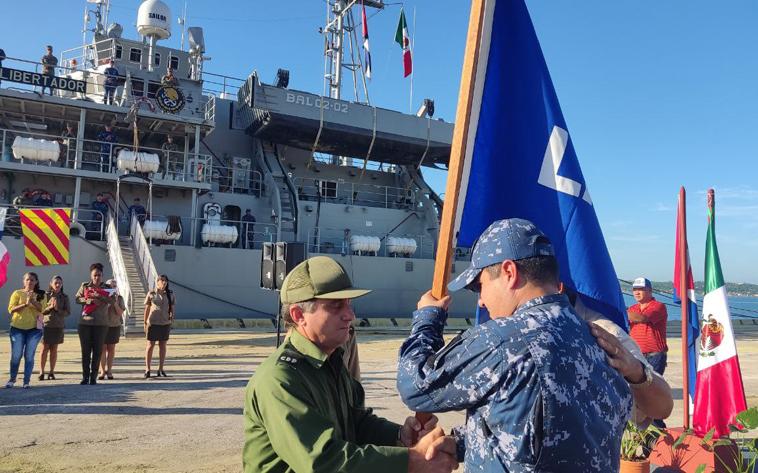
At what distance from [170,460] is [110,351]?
4200 mm

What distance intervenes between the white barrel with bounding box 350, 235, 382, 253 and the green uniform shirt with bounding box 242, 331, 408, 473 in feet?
57.5

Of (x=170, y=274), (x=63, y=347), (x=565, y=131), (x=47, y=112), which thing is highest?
(x=47, y=112)

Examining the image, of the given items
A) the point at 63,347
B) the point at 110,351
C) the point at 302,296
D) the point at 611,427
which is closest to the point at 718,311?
the point at 611,427

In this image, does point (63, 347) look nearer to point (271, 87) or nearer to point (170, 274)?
point (170, 274)

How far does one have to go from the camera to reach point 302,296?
192cm

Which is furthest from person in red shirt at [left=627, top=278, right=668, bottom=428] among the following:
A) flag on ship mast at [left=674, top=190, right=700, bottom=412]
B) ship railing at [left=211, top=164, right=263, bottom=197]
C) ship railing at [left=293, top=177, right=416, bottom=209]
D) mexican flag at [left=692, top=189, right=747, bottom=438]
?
ship railing at [left=211, top=164, right=263, bottom=197]

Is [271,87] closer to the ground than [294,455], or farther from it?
farther from it

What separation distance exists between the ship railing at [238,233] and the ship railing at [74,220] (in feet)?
5.63

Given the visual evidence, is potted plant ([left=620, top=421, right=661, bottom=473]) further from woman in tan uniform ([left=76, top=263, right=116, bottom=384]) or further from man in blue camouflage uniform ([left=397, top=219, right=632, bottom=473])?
woman in tan uniform ([left=76, top=263, right=116, bottom=384])

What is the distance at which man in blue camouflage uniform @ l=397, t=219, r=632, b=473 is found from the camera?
1.47m

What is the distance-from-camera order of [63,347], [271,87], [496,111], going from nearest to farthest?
1. [496,111]
2. [63,347]
3. [271,87]

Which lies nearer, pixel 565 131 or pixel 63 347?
pixel 565 131

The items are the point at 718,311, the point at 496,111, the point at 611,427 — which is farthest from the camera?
the point at 718,311

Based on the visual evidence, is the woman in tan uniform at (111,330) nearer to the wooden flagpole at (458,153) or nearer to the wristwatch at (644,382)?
the wooden flagpole at (458,153)
